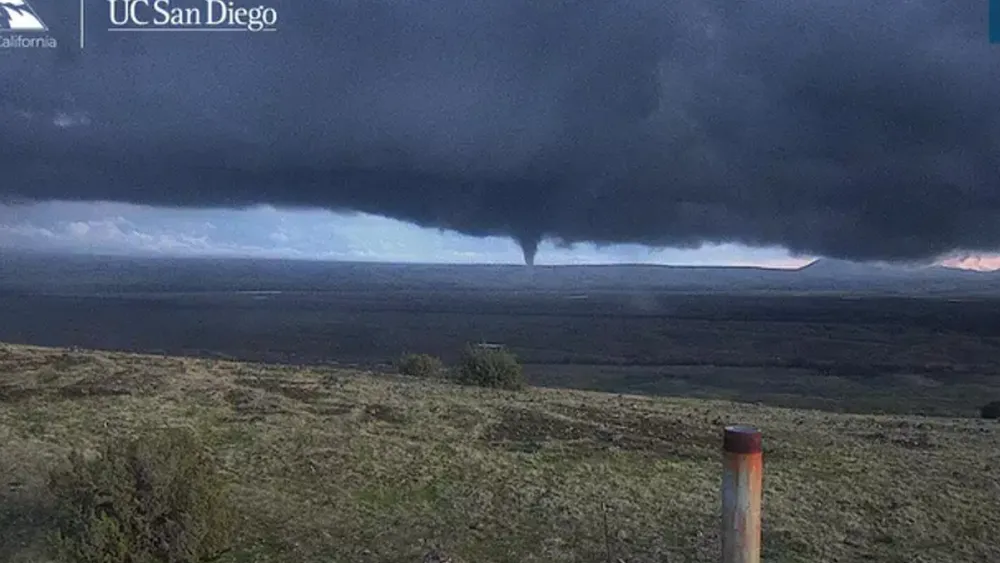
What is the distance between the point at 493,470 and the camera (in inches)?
613

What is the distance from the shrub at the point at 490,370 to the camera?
93.2 ft

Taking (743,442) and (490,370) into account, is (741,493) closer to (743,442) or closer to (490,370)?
(743,442)

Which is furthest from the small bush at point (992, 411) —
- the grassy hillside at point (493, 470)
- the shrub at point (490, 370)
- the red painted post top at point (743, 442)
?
the red painted post top at point (743, 442)

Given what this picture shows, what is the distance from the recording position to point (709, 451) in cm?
1819

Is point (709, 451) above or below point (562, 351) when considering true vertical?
above

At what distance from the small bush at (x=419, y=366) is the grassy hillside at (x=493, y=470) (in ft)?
27.8

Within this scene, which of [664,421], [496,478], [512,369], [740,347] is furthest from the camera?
[740,347]

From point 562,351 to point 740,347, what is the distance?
21526mm

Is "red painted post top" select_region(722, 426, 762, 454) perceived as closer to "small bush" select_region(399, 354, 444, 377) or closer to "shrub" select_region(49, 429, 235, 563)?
"shrub" select_region(49, 429, 235, 563)

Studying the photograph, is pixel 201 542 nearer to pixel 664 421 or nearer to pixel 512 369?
pixel 664 421

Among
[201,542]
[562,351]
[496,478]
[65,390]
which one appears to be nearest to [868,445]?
[496,478]

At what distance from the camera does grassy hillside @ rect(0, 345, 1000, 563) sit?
12.3 m

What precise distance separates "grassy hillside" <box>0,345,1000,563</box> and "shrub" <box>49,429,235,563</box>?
492 millimetres

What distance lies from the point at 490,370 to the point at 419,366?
18.3 ft
